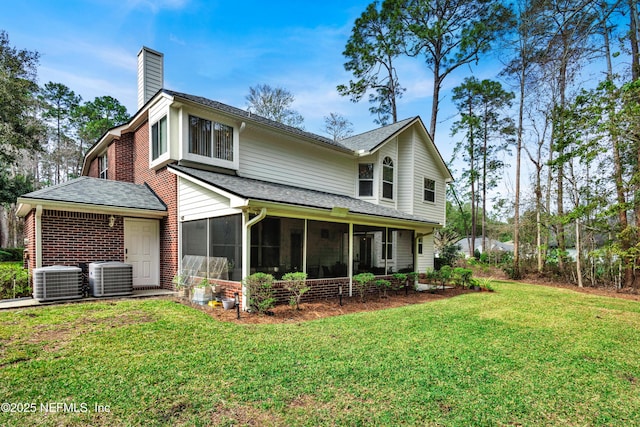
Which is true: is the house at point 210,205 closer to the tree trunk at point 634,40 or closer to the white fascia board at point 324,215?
the white fascia board at point 324,215

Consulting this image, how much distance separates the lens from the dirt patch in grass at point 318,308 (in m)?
6.35

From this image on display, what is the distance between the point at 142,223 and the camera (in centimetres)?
952

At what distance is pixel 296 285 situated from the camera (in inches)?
294

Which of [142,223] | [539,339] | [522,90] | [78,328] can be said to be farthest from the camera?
[522,90]

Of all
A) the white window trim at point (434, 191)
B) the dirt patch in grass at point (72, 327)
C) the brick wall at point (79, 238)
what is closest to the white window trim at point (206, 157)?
the brick wall at point (79, 238)

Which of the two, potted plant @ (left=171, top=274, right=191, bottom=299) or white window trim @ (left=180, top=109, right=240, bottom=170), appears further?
white window trim @ (left=180, top=109, right=240, bottom=170)

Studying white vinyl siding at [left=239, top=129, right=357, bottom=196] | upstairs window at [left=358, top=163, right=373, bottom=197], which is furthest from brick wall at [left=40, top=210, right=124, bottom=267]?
upstairs window at [left=358, top=163, right=373, bottom=197]

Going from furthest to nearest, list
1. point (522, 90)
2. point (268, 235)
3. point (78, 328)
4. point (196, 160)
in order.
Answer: point (522, 90) → point (196, 160) → point (268, 235) → point (78, 328)

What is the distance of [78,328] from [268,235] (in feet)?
12.7

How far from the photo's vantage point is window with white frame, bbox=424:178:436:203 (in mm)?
15071

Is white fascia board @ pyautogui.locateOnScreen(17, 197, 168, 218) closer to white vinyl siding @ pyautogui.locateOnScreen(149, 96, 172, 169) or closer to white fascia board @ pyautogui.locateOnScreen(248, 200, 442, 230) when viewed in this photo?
white vinyl siding @ pyautogui.locateOnScreen(149, 96, 172, 169)

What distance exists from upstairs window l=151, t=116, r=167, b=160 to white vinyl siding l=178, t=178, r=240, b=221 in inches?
48.9

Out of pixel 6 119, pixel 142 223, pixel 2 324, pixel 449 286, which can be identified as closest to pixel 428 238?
pixel 449 286

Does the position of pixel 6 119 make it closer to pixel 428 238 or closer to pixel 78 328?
pixel 78 328
